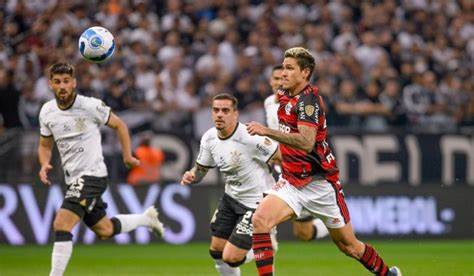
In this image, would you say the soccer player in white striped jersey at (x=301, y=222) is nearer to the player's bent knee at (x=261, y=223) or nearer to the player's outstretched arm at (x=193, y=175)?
the player's outstretched arm at (x=193, y=175)

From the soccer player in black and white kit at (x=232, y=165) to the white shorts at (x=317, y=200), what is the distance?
3.32 ft

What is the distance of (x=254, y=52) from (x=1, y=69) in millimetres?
4515

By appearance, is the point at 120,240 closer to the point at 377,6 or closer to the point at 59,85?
the point at 59,85

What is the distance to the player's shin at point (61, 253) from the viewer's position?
1026 cm

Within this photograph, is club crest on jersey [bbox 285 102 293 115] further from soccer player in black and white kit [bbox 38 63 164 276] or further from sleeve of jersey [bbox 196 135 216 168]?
soccer player in black and white kit [bbox 38 63 164 276]

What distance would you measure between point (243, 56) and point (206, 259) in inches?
213

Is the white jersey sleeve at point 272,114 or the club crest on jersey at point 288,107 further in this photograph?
the white jersey sleeve at point 272,114

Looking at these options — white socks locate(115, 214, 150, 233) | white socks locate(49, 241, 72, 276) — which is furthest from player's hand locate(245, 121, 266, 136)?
white socks locate(115, 214, 150, 233)

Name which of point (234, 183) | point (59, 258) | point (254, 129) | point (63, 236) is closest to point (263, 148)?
point (234, 183)

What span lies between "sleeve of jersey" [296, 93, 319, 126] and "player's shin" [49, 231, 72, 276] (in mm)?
2856

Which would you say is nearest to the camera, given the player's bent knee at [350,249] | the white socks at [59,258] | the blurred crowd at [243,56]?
the player's bent knee at [350,249]

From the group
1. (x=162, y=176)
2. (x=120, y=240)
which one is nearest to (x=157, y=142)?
(x=162, y=176)

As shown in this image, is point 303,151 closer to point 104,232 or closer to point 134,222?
point 104,232

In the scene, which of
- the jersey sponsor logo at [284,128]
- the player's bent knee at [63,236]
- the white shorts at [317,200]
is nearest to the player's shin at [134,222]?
the player's bent knee at [63,236]
